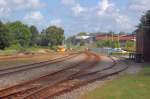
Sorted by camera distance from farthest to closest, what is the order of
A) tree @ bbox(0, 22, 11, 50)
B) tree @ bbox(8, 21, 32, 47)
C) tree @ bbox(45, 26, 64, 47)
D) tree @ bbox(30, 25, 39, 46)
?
tree @ bbox(45, 26, 64, 47) → tree @ bbox(30, 25, 39, 46) → tree @ bbox(8, 21, 32, 47) → tree @ bbox(0, 22, 11, 50)

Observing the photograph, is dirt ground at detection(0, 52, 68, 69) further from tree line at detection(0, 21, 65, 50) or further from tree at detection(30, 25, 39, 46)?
Answer: tree at detection(30, 25, 39, 46)

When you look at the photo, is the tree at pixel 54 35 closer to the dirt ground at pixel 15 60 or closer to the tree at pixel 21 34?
the tree at pixel 21 34

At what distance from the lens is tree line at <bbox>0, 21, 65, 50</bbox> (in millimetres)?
100688

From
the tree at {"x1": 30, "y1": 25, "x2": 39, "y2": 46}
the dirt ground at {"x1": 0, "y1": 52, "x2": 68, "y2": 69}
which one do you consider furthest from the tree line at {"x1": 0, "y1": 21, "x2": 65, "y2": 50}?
the dirt ground at {"x1": 0, "y1": 52, "x2": 68, "y2": 69}

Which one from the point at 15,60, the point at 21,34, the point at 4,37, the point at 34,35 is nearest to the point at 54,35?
the point at 34,35

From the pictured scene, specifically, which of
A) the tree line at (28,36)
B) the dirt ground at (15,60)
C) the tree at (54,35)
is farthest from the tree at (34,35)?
the dirt ground at (15,60)

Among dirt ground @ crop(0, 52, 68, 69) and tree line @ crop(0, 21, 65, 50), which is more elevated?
tree line @ crop(0, 21, 65, 50)

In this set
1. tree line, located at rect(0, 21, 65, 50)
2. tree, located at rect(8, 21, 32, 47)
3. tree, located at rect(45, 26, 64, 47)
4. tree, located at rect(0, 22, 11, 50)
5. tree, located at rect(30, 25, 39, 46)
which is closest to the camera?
tree, located at rect(0, 22, 11, 50)

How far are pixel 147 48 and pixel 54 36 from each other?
11922 centimetres

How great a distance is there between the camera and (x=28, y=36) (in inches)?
5364

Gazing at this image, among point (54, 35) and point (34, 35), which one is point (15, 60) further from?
point (54, 35)

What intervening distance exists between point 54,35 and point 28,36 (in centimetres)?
3725

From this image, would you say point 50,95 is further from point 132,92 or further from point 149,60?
point 149,60

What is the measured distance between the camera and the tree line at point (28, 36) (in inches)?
3964
